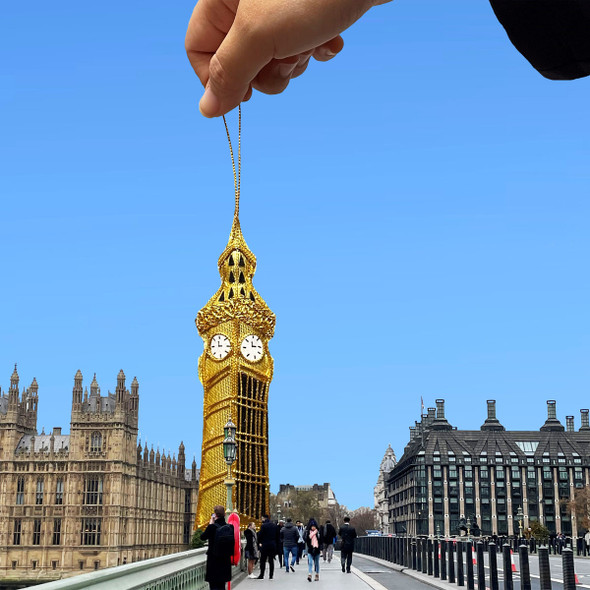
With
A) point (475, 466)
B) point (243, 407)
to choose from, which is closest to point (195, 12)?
point (243, 407)

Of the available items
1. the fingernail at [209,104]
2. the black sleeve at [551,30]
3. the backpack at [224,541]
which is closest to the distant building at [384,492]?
the backpack at [224,541]

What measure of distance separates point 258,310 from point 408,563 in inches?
846

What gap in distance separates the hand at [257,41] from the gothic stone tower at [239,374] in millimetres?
45469

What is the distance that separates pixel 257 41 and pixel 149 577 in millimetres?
9754

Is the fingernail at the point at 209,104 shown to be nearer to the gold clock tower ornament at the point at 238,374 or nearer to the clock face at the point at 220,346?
the gold clock tower ornament at the point at 238,374

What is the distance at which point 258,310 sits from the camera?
49.5 m

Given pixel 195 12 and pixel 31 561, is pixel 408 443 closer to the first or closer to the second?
pixel 31 561

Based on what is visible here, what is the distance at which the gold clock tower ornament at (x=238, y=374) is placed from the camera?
156 ft

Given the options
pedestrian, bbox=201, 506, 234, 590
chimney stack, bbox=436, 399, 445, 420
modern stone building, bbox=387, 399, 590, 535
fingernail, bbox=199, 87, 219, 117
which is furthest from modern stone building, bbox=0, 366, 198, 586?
fingernail, bbox=199, 87, 219, 117

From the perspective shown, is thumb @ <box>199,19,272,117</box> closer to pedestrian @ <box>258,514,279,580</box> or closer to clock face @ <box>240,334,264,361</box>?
pedestrian @ <box>258,514,279,580</box>

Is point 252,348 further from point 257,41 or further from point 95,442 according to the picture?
point 95,442

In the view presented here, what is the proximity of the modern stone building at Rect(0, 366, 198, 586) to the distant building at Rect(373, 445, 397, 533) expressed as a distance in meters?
64.2

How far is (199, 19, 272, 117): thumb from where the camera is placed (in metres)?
1.91

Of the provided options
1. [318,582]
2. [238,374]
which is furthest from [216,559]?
[238,374]
